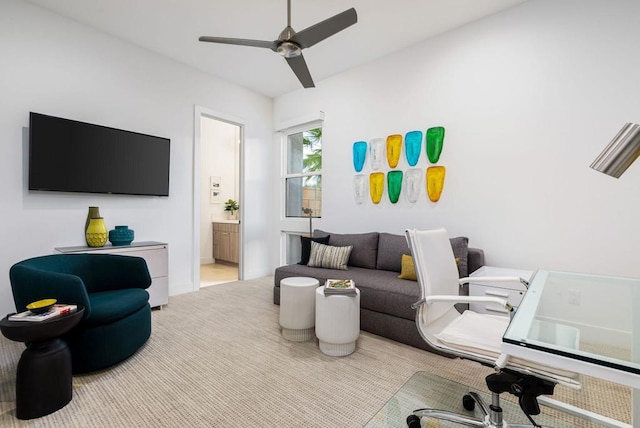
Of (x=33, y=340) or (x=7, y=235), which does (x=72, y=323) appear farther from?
(x=7, y=235)

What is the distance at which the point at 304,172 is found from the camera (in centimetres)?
484

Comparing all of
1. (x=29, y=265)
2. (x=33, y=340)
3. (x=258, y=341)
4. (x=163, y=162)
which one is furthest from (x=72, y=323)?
(x=163, y=162)

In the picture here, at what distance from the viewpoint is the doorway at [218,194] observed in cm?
592

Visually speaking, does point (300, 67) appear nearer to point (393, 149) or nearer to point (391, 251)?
point (393, 149)

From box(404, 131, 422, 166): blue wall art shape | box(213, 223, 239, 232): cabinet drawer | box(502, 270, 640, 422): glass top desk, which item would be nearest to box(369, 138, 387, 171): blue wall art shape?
box(404, 131, 422, 166): blue wall art shape

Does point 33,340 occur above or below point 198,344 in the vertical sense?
above

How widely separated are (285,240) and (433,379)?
11.5 feet

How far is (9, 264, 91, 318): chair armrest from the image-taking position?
72.4 inches

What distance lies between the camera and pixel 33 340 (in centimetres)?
160

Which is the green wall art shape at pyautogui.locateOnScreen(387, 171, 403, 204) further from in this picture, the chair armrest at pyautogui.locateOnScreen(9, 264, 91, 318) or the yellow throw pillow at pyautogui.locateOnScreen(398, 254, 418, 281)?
the chair armrest at pyautogui.locateOnScreen(9, 264, 91, 318)

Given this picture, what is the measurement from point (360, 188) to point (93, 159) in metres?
3.13

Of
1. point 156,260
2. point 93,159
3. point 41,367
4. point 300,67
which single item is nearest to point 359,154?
point 300,67

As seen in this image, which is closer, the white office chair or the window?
the white office chair

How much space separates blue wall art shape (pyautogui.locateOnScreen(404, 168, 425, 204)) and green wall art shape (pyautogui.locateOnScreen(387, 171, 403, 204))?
0.28ft
